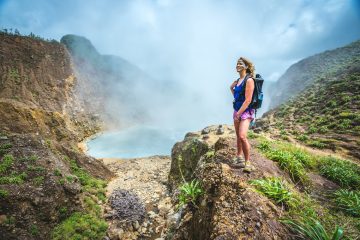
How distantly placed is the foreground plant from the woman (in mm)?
1376

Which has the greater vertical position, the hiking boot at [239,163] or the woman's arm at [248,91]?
the woman's arm at [248,91]

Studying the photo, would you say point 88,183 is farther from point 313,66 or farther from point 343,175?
point 313,66

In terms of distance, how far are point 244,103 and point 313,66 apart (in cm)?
5010

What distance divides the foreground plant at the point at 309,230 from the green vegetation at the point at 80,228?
8787 millimetres

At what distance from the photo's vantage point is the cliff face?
7.75 m

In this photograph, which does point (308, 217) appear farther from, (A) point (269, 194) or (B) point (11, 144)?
(B) point (11, 144)

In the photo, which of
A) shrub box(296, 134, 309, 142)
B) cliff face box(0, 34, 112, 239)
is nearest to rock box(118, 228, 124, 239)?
cliff face box(0, 34, 112, 239)

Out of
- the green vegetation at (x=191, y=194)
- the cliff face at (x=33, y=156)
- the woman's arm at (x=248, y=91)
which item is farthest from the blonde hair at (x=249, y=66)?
the cliff face at (x=33, y=156)

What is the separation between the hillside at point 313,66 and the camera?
115ft

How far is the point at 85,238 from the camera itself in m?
A: 8.40

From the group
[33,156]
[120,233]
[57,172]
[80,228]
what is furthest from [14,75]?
[120,233]

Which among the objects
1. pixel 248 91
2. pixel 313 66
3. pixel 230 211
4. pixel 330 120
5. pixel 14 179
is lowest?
pixel 230 211

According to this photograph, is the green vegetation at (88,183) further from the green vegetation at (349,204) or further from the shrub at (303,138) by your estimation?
the shrub at (303,138)

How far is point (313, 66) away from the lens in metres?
43.3
